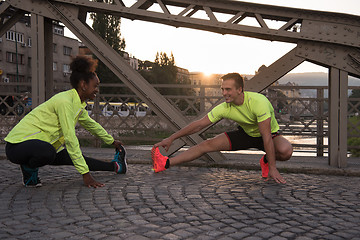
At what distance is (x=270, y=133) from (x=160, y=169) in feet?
5.41

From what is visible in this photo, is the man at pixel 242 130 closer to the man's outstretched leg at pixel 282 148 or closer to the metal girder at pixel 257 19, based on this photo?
the man's outstretched leg at pixel 282 148

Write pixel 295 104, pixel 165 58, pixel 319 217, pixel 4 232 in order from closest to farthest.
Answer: pixel 4 232 → pixel 319 217 → pixel 295 104 → pixel 165 58

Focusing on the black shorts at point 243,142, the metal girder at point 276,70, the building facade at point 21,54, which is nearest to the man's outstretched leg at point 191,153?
the black shorts at point 243,142

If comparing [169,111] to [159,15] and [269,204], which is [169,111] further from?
[269,204]

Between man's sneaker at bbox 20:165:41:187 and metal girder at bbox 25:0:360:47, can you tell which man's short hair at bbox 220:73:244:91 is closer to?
metal girder at bbox 25:0:360:47

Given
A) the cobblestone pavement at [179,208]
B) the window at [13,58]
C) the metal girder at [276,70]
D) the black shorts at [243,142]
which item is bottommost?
the cobblestone pavement at [179,208]

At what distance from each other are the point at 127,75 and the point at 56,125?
227 centimetres

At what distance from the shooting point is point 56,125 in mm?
5309

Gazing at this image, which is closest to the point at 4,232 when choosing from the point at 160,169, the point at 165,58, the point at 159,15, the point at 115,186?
the point at 115,186

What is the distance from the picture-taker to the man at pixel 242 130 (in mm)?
5516

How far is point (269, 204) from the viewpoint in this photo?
4488 millimetres

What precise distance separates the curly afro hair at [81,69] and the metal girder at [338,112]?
12.2 feet

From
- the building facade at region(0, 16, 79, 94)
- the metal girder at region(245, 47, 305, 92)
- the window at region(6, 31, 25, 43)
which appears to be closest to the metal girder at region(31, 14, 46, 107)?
the metal girder at region(245, 47, 305, 92)

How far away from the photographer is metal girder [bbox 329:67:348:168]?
6715mm
